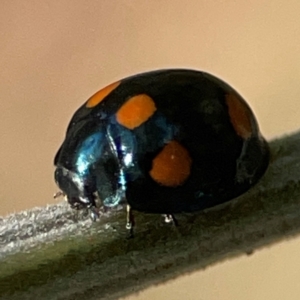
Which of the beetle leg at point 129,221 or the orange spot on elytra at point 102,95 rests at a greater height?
the orange spot on elytra at point 102,95

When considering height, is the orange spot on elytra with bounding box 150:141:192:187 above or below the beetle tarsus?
above

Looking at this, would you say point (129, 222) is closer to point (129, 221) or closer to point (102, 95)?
point (129, 221)

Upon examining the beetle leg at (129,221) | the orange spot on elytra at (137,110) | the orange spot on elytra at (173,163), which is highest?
the orange spot on elytra at (137,110)

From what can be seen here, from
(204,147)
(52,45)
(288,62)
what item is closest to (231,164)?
(204,147)

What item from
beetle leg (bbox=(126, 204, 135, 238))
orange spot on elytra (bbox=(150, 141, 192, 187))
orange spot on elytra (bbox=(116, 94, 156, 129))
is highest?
orange spot on elytra (bbox=(116, 94, 156, 129))

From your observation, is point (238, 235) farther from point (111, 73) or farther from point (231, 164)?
point (111, 73)
